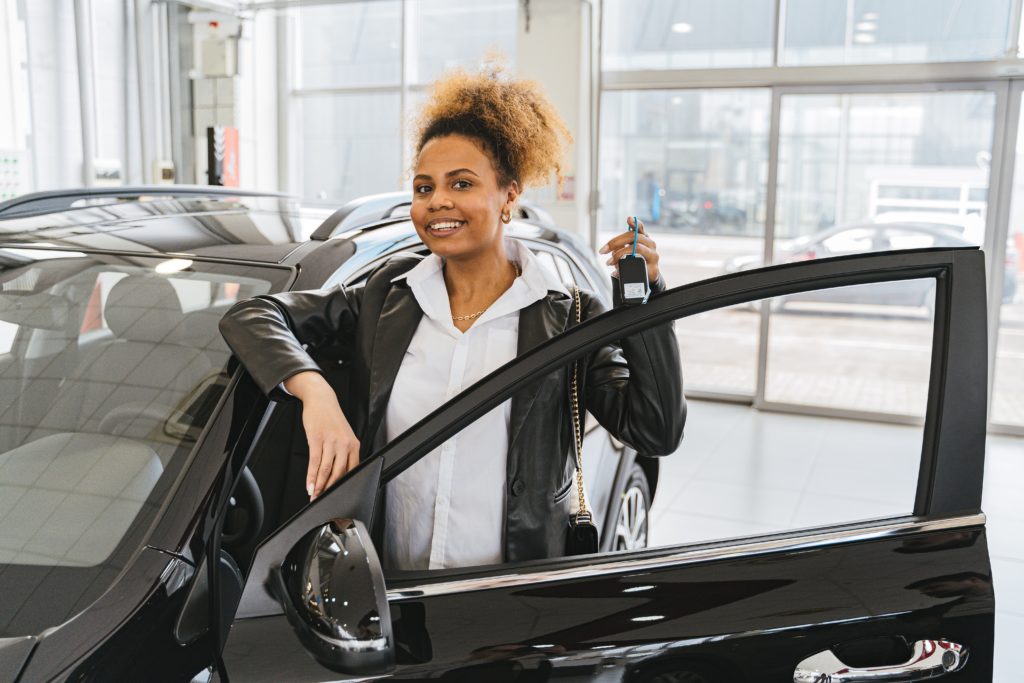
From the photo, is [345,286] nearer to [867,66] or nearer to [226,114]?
[867,66]

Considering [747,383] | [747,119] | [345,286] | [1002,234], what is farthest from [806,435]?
[345,286]

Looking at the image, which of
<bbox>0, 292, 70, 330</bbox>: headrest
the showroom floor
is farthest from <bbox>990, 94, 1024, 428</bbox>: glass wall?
<bbox>0, 292, 70, 330</bbox>: headrest

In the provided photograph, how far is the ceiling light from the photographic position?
1583 millimetres

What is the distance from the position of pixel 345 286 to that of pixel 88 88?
213 inches

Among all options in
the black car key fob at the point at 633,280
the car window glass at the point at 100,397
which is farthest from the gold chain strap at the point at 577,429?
the car window glass at the point at 100,397

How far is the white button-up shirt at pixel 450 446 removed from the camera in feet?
4.36

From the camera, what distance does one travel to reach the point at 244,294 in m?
1.53

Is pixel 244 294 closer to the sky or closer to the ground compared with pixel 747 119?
closer to the ground

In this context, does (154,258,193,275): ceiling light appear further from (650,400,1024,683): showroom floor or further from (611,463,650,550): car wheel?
(650,400,1024,683): showroom floor

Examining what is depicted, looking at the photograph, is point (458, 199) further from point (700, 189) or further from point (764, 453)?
point (700, 189)

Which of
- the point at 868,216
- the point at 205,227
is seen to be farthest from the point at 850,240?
the point at 205,227

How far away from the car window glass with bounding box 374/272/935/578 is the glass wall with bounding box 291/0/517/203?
267 cm

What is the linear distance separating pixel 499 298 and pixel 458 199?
0.54ft

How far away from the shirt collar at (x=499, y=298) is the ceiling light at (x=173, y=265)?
1.25 ft
